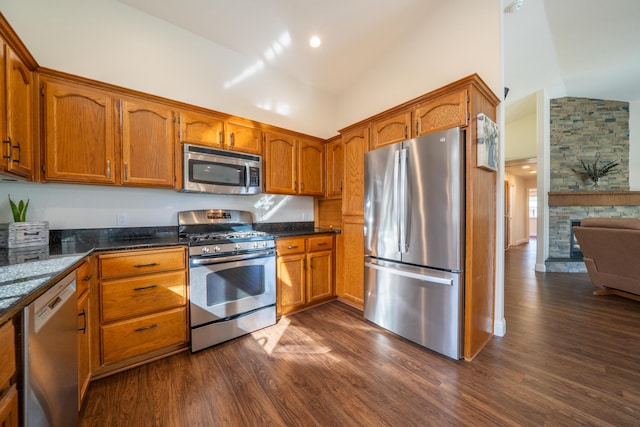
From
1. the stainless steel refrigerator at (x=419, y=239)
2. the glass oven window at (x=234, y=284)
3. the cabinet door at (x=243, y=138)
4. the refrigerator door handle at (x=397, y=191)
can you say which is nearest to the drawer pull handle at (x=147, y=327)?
the glass oven window at (x=234, y=284)

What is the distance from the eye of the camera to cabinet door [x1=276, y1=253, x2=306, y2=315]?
2.59 metres

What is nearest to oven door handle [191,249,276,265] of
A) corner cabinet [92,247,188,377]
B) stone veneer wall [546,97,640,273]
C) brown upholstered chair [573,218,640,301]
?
corner cabinet [92,247,188,377]

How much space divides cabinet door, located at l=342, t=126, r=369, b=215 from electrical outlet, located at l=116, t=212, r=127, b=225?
2.27 m

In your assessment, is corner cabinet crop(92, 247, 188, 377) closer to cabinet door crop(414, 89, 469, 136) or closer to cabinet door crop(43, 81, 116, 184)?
cabinet door crop(43, 81, 116, 184)

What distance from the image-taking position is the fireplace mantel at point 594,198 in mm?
4406

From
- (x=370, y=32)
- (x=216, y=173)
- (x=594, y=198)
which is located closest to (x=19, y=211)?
(x=216, y=173)

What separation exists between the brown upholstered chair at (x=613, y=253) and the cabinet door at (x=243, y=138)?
4.36 meters

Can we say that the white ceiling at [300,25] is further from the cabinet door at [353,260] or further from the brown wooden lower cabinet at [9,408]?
the brown wooden lower cabinet at [9,408]

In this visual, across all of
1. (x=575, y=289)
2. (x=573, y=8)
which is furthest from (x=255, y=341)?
(x=573, y=8)

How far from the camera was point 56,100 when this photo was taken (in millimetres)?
1757

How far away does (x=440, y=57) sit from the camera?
8.61 feet

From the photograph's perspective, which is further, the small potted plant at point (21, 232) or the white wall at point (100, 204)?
the white wall at point (100, 204)

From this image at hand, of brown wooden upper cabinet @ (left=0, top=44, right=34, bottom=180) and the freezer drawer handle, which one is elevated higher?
brown wooden upper cabinet @ (left=0, top=44, right=34, bottom=180)

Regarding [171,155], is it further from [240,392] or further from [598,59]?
[598,59]
